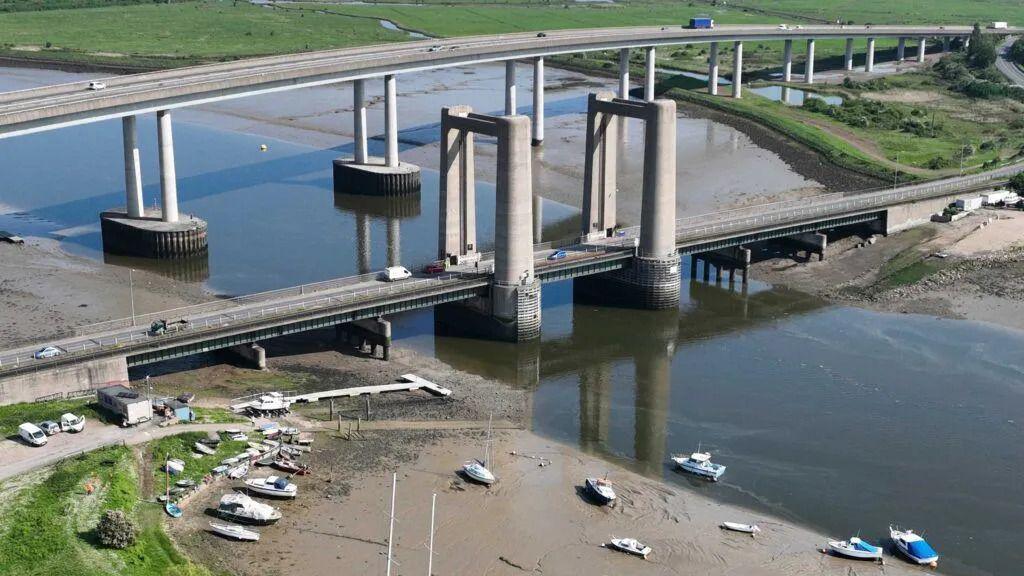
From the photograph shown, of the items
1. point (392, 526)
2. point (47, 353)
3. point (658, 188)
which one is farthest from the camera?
point (658, 188)

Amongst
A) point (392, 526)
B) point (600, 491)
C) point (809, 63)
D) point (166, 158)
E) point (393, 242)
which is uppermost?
point (166, 158)

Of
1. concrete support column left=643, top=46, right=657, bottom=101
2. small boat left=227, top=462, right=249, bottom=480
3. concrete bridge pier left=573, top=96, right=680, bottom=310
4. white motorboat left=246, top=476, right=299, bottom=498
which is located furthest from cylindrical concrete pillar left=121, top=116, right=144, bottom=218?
concrete support column left=643, top=46, right=657, bottom=101

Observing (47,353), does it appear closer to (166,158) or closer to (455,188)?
(455,188)

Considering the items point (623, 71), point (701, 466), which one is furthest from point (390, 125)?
point (701, 466)

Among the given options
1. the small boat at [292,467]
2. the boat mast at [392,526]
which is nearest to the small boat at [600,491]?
the boat mast at [392,526]

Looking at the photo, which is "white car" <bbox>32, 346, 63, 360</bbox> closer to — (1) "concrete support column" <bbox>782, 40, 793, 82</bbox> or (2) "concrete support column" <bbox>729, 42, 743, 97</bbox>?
(2) "concrete support column" <bbox>729, 42, 743, 97</bbox>

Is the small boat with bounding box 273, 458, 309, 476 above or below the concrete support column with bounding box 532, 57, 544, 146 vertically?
below

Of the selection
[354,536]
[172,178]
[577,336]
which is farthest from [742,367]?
[172,178]
